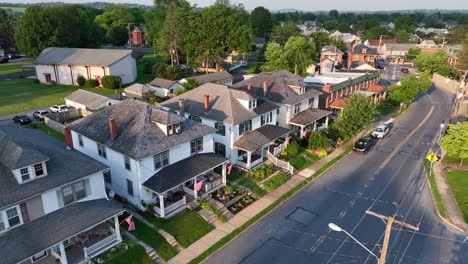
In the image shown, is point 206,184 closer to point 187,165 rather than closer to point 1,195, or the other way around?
point 187,165

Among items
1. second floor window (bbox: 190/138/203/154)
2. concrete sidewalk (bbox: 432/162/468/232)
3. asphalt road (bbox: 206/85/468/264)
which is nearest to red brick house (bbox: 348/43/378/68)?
asphalt road (bbox: 206/85/468/264)

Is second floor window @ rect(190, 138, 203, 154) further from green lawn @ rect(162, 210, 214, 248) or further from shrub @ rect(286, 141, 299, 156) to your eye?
shrub @ rect(286, 141, 299, 156)

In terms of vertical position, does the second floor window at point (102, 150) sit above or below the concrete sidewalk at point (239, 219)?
above

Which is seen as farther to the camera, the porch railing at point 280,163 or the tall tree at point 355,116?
the tall tree at point 355,116

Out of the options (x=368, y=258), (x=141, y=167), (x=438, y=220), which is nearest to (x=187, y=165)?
(x=141, y=167)

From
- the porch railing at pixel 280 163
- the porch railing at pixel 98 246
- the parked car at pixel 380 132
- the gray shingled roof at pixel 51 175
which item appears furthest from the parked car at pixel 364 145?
the porch railing at pixel 98 246

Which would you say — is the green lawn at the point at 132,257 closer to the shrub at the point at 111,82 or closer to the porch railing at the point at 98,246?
the porch railing at the point at 98,246
